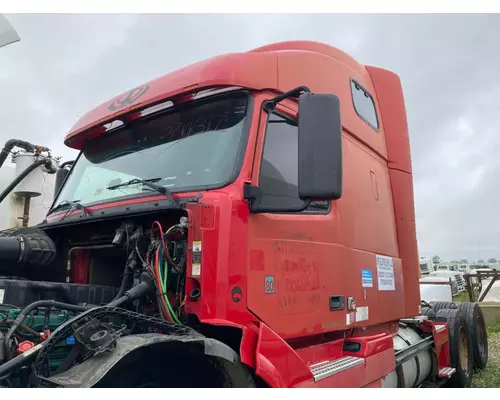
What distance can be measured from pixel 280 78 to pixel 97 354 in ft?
6.63

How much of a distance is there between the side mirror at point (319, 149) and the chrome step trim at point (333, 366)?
1112 mm

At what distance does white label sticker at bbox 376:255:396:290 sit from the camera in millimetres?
3926

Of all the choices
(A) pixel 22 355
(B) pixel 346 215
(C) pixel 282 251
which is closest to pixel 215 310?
(C) pixel 282 251

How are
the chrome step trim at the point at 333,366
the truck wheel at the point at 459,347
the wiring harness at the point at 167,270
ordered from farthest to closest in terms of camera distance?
the truck wheel at the point at 459,347 → the chrome step trim at the point at 333,366 → the wiring harness at the point at 167,270

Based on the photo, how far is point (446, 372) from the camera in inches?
209

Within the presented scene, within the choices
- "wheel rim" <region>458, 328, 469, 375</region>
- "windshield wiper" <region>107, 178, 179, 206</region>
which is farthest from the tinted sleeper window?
"wheel rim" <region>458, 328, 469, 375</region>

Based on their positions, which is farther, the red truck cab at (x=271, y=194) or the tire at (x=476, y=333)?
the tire at (x=476, y=333)

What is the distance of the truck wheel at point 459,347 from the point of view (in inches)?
229

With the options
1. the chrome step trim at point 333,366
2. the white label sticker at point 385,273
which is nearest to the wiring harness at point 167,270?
the chrome step trim at point 333,366

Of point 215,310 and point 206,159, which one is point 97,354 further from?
point 206,159

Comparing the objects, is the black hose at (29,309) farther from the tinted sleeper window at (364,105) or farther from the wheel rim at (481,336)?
the wheel rim at (481,336)

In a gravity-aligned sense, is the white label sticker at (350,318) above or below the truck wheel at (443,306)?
above

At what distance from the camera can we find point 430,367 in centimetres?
519

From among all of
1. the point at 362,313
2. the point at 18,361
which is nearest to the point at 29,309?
the point at 18,361
